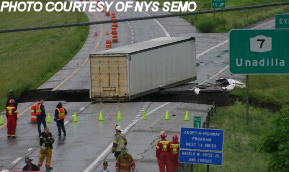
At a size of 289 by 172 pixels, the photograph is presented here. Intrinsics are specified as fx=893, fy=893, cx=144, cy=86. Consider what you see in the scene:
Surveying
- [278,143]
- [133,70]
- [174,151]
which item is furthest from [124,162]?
[133,70]

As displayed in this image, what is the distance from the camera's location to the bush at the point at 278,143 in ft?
71.6

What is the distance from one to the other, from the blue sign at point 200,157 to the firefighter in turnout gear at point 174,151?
4.92m

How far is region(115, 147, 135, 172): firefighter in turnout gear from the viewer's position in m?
23.4

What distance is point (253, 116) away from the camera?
3825cm

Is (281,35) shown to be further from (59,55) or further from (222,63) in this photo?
(59,55)

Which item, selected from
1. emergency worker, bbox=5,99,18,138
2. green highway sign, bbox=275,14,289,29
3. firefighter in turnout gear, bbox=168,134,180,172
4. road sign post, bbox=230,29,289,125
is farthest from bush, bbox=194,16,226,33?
firefighter in turnout gear, bbox=168,134,180,172

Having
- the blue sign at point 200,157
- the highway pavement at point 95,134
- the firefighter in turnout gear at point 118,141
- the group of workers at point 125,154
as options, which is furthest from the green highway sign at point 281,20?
the blue sign at point 200,157

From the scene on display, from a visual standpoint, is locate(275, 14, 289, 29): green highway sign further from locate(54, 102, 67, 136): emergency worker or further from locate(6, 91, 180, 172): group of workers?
locate(6, 91, 180, 172): group of workers

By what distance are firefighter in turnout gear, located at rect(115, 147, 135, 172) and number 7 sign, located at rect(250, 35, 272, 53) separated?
7.12 metres

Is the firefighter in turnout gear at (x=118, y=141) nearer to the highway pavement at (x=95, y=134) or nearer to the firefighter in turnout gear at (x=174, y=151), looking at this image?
the firefighter in turnout gear at (x=174, y=151)

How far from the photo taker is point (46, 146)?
27.5 m

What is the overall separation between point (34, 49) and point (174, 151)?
1767 inches

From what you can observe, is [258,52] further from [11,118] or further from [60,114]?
[11,118]

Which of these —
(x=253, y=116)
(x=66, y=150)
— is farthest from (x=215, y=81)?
(x=66, y=150)
